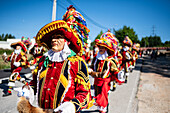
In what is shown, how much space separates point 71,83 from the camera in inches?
66.7

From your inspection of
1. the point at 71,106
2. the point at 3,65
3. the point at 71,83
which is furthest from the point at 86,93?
the point at 3,65

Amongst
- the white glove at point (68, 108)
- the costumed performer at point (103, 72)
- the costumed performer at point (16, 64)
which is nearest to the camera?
the white glove at point (68, 108)

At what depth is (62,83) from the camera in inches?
65.3

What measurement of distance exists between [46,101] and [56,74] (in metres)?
0.34

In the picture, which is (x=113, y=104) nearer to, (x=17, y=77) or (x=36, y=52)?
(x=17, y=77)

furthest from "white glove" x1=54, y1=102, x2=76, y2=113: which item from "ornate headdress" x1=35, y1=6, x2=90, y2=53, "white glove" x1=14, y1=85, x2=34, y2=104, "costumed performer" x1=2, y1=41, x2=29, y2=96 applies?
"costumed performer" x1=2, y1=41, x2=29, y2=96

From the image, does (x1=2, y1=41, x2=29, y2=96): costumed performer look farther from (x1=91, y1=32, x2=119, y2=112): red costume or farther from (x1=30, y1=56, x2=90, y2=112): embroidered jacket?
(x1=30, y1=56, x2=90, y2=112): embroidered jacket

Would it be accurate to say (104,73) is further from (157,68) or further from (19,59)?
(157,68)

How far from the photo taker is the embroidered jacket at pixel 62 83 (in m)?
1.63

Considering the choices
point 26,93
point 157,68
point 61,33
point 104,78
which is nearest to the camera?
point 26,93

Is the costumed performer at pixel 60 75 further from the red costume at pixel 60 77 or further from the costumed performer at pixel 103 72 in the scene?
the costumed performer at pixel 103 72

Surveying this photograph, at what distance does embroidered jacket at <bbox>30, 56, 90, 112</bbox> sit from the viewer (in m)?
1.63

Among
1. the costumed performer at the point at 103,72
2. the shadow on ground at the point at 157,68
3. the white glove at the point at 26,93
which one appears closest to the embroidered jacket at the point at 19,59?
the costumed performer at the point at 103,72

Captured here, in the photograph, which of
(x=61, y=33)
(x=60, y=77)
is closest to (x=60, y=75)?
(x=60, y=77)
